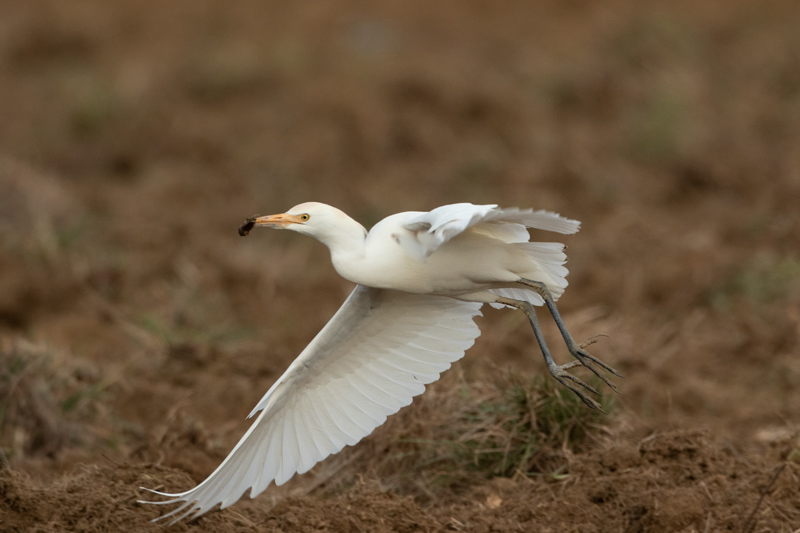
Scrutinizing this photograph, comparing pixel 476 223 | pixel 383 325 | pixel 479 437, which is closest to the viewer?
pixel 476 223

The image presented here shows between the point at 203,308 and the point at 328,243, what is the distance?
12.8 ft

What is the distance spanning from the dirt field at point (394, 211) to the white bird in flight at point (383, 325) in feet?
0.94

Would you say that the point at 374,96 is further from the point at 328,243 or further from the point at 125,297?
the point at 328,243

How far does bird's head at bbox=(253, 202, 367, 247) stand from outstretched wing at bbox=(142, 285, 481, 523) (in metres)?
0.43

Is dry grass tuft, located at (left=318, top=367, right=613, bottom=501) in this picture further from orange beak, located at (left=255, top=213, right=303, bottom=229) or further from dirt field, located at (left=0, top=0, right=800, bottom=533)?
orange beak, located at (left=255, top=213, right=303, bottom=229)

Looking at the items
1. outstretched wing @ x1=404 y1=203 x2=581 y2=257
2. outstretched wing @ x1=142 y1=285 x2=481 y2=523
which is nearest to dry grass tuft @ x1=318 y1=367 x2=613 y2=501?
outstretched wing @ x1=142 y1=285 x2=481 y2=523

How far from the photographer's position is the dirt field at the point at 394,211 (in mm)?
4711

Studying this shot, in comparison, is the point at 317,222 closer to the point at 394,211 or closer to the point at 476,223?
the point at 476,223

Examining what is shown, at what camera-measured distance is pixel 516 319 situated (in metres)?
7.39

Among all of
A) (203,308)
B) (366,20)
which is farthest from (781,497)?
(366,20)

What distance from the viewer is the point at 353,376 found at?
470 centimetres

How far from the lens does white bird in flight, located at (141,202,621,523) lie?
13.5ft

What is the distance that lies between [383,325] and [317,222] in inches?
29.7

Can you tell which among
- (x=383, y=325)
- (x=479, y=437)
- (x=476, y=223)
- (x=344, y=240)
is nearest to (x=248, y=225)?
(x=344, y=240)
